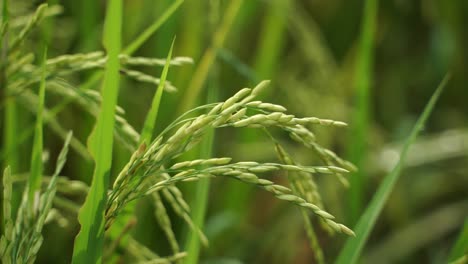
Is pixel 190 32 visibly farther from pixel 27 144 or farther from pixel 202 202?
pixel 202 202

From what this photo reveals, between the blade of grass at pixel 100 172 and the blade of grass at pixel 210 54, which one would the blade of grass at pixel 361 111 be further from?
the blade of grass at pixel 100 172

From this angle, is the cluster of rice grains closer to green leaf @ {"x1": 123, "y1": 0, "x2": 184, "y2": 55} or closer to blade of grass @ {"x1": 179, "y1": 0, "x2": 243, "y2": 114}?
green leaf @ {"x1": 123, "y1": 0, "x2": 184, "y2": 55}

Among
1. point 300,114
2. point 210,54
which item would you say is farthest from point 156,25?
point 300,114

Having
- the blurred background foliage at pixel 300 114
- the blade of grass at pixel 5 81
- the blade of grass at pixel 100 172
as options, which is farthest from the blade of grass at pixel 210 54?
the blade of grass at pixel 100 172

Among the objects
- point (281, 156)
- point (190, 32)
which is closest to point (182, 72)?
point (190, 32)

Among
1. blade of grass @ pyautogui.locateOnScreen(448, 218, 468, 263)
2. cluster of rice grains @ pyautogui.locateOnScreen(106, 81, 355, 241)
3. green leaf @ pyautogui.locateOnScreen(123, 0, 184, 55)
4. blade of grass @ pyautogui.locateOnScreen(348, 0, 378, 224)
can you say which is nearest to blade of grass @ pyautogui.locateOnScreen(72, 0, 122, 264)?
cluster of rice grains @ pyautogui.locateOnScreen(106, 81, 355, 241)

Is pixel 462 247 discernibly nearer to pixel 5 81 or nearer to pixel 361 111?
pixel 361 111
